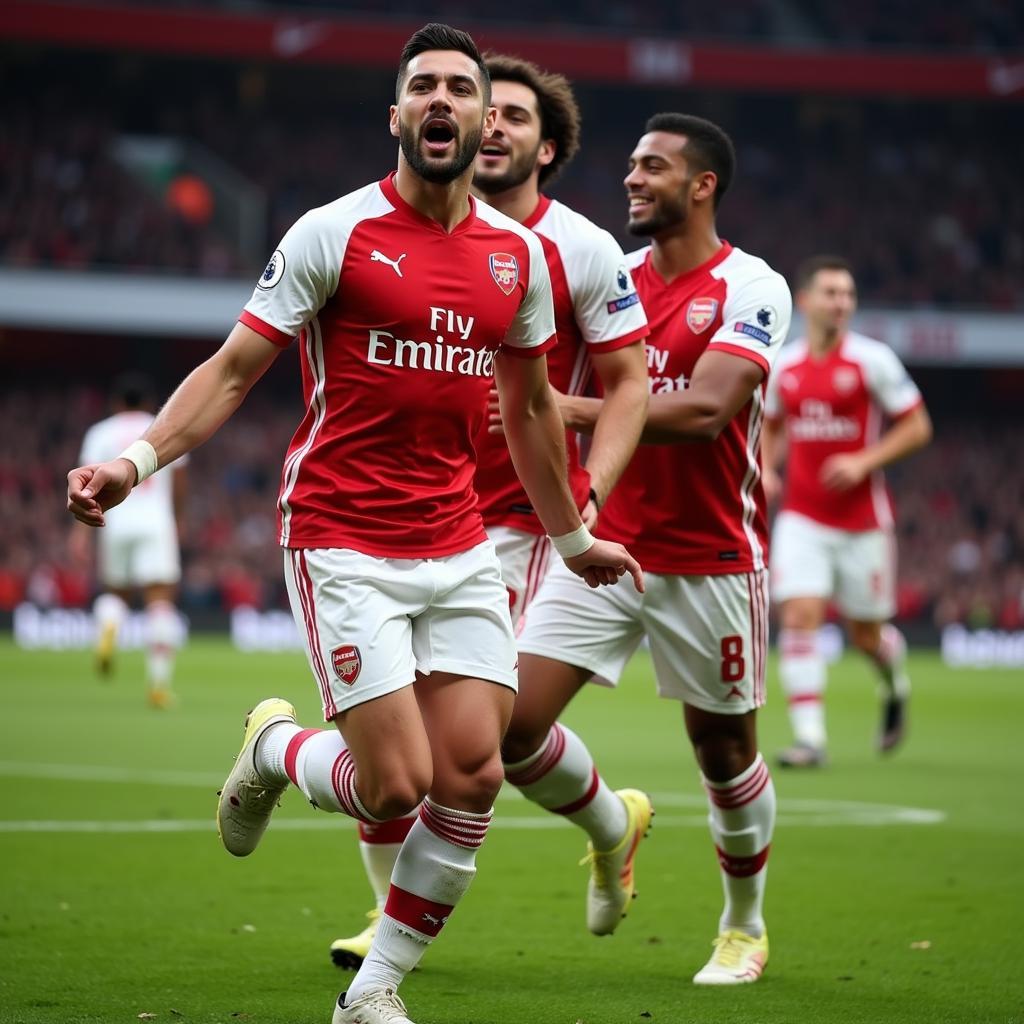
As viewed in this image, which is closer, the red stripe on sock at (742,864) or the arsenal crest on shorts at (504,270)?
the arsenal crest on shorts at (504,270)

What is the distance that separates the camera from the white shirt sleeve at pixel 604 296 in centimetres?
531

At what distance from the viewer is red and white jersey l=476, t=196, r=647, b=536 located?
532 centimetres

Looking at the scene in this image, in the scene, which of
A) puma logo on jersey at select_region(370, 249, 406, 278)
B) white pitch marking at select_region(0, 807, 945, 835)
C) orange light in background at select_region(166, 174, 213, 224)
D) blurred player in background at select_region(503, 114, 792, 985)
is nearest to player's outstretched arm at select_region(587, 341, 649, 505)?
blurred player in background at select_region(503, 114, 792, 985)

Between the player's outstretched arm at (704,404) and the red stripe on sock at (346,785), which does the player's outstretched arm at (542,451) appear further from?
the red stripe on sock at (346,785)

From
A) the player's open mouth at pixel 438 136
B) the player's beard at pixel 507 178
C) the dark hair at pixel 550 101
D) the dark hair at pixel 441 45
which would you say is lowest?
the player's open mouth at pixel 438 136

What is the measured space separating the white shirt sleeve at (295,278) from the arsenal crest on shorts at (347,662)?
0.75 metres

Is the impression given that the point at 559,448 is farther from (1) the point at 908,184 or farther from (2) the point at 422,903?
(1) the point at 908,184

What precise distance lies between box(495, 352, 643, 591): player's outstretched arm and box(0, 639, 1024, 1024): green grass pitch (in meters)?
1.21

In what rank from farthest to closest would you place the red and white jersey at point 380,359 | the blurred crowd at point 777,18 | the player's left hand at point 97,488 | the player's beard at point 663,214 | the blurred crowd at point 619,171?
1. the blurred crowd at point 777,18
2. the blurred crowd at point 619,171
3. the player's beard at point 663,214
4. the red and white jersey at point 380,359
5. the player's left hand at point 97,488

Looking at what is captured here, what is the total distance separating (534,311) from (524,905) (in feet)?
8.31

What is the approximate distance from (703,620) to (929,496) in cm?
2979

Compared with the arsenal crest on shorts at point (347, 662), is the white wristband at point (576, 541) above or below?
above

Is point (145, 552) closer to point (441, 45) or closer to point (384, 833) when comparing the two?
point (384, 833)

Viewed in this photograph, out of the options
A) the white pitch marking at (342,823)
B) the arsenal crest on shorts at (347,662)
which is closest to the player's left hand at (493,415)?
the arsenal crest on shorts at (347,662)
